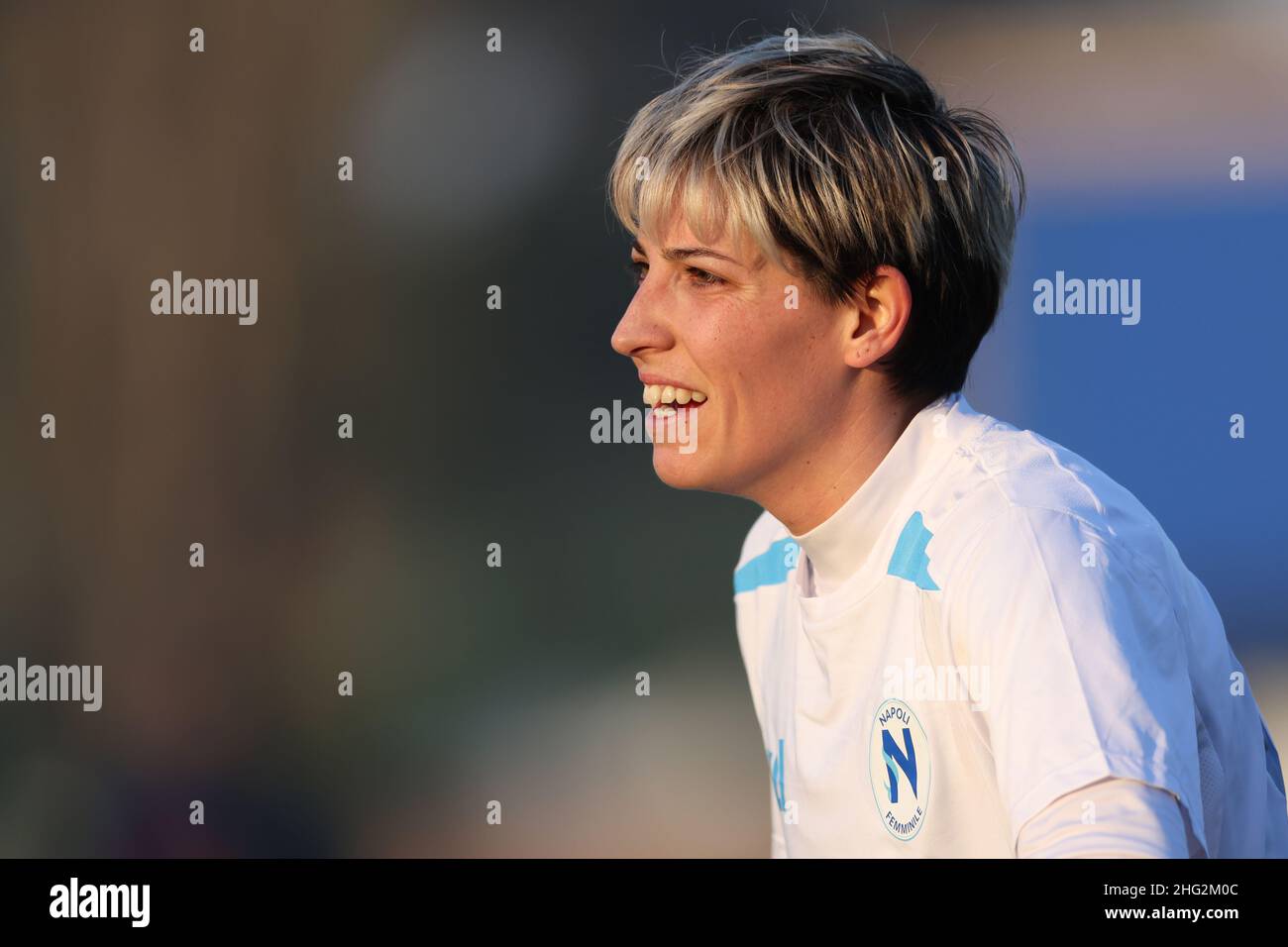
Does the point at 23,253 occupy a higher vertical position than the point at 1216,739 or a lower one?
higher

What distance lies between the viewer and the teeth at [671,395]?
1.50 m

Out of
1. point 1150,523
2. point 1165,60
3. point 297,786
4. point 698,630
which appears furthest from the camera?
point 698,630

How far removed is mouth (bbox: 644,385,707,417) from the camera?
59.1 inches

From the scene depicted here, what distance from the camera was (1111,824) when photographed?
0.97 m

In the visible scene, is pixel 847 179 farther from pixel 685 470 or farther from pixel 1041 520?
pixel 1041 520

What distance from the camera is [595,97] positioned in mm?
2783

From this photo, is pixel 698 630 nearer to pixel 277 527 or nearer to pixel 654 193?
pixel 277 527

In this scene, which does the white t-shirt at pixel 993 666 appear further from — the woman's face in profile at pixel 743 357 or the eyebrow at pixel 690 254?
the eyebrow at pixel 690 254

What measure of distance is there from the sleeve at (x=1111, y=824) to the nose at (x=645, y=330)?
28.8 inches

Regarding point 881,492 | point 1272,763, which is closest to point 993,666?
point 881,492

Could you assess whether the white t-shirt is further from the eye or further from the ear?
the eye

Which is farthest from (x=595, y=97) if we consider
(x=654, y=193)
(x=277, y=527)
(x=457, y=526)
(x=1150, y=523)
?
(x=1150, y=523)

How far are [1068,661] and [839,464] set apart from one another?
47cm

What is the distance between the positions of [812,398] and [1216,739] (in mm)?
575
